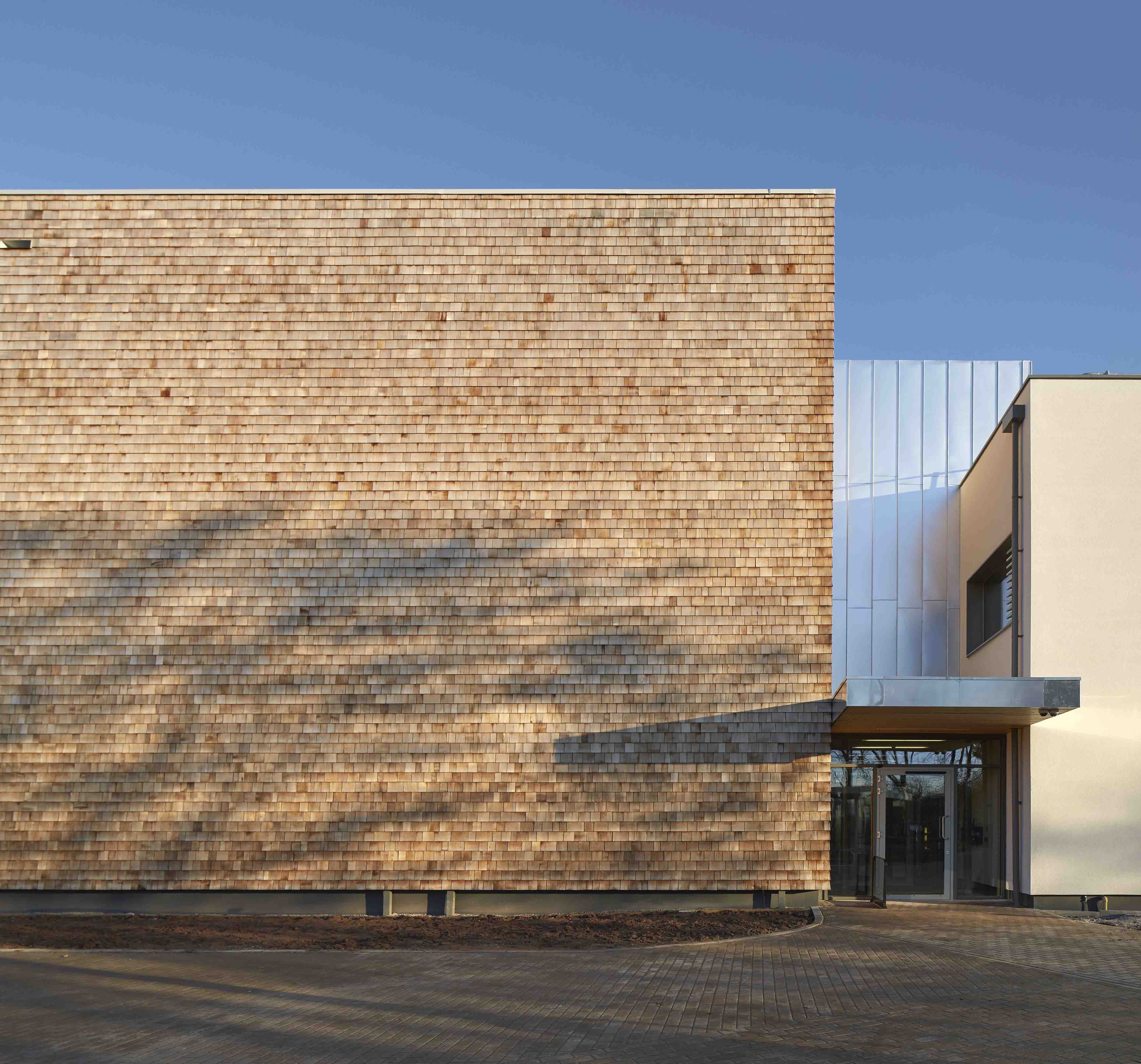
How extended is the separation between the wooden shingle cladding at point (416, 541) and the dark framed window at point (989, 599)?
11.7 ft

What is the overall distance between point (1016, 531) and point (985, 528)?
7.54ft

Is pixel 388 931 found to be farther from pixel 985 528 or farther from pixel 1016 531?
pixel 985 528

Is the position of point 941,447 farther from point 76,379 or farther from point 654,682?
point 76,379

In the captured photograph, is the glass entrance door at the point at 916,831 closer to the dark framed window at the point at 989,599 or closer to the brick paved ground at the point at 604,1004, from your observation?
the dark framed window at the point at 989,599

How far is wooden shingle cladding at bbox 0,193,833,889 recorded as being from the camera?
1457cm

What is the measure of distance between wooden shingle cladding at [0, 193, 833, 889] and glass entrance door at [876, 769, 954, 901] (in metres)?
2.86

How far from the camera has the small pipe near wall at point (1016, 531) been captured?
15.4m

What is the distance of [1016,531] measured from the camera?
1575 cm

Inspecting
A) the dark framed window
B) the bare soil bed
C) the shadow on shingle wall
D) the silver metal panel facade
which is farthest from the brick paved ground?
the silver metal panel facade

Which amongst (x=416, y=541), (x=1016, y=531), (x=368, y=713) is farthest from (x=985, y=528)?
(x=368, y=713)

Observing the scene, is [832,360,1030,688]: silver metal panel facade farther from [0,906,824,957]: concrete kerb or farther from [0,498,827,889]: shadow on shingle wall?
[0,906,824,957]: concrete kerb

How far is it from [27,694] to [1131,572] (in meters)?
14.2

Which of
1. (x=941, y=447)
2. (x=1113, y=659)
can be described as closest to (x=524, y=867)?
(x=1113, y=659)

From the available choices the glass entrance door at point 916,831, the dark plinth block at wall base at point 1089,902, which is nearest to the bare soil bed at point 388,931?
the glass entrance door at point 916,831
